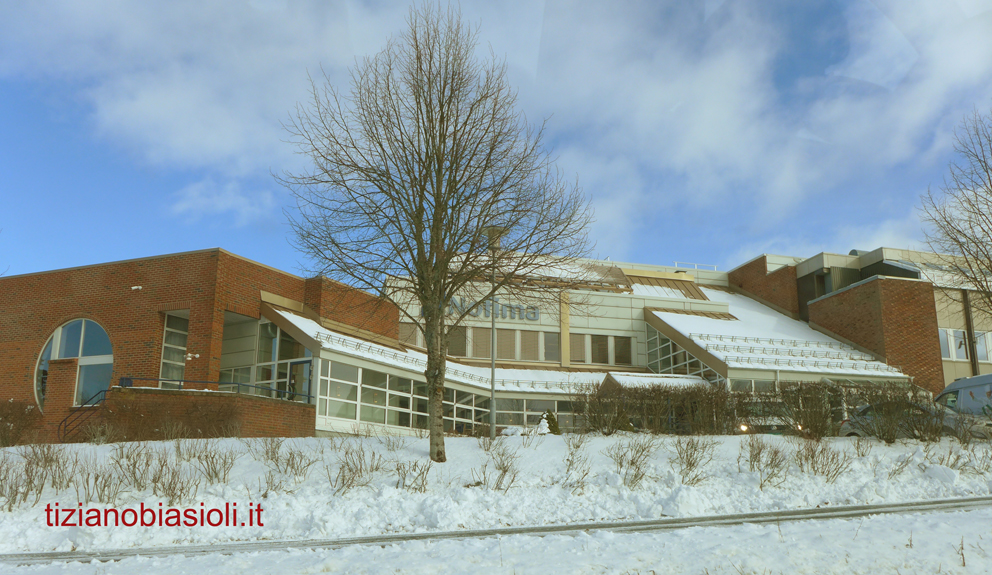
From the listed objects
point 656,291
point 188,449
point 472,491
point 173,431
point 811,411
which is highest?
point 656,291

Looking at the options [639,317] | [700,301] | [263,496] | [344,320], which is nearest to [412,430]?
[344,320]

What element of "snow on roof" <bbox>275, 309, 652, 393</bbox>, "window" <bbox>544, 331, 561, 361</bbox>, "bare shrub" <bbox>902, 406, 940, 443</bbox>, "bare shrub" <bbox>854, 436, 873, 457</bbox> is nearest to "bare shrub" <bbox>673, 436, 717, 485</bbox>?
"bare shrub" <bbox>854, 436, 873, 457</bbox>

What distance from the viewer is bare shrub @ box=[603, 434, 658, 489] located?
438 inches

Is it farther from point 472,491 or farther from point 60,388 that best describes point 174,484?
point 60,388

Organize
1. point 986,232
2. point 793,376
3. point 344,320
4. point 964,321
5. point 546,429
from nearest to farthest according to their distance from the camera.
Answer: point 986,232, point 546,429, point 344,320, point 793,376, point 964,321

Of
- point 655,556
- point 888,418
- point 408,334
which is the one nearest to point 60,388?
point 408,334

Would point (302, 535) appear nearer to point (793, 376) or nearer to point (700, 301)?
point (793, 376)

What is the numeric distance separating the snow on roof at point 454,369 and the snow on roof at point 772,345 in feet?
9.22

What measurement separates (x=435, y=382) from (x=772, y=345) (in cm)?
2591

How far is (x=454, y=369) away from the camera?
2962cm

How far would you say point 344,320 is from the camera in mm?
28250

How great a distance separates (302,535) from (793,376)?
88.0 feet

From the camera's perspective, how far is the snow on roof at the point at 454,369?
23.6m

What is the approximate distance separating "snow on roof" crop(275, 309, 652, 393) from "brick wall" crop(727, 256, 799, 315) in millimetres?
16442
